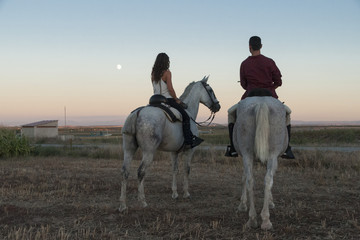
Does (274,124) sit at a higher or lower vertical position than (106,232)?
higher

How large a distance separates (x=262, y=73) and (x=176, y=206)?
3.23 metres

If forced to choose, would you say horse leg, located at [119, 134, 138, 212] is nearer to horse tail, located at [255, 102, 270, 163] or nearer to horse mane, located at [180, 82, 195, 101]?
horse mane, located at [180, 82, 195, 101]

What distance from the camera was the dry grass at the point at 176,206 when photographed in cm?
517

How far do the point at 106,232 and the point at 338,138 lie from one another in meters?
35.5

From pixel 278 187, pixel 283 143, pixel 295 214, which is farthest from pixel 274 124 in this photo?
pixel 278 187

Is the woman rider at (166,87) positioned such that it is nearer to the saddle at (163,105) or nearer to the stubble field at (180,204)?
the saddle at (163,105)

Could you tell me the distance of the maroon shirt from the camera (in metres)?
6.25

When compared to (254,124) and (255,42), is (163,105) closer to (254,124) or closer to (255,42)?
(255,42)

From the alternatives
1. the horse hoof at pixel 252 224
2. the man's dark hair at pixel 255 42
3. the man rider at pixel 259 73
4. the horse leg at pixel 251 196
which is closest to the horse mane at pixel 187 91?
the man rider at pixel 259 73

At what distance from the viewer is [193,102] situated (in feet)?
28.9

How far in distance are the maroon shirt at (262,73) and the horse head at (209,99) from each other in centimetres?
263

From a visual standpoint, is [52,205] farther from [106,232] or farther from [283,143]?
[283,143]

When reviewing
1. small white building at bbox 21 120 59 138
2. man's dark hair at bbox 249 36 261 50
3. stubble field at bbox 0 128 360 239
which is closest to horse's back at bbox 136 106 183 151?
stubble field at bbox 0 128 360 239

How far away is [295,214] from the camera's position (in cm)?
626
